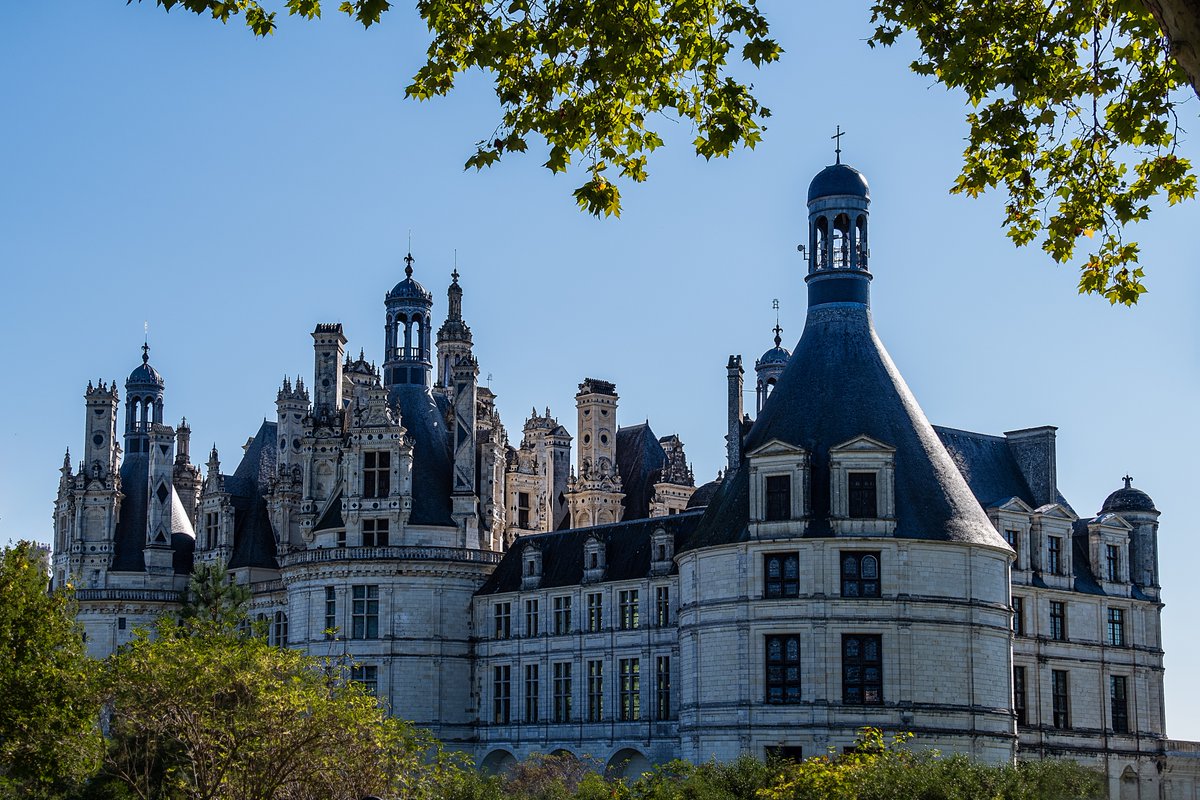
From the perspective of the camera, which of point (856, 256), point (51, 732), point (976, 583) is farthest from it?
point (856, 256)

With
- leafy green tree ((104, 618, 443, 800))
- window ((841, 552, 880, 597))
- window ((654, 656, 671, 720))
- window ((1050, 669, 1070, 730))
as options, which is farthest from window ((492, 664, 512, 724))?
leafy green tree ((104, 618, 443, 800))

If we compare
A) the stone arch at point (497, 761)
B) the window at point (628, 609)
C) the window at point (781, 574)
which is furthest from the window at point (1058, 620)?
the stone arch at point (497, 761)

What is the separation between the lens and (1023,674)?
61.2 meters

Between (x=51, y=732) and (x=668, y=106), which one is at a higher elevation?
(x=668, y=106)

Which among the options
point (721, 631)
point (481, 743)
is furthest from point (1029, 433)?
point (481, 743)

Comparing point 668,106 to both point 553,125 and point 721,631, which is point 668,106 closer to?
point 553,125

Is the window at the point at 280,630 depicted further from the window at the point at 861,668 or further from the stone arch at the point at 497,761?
the window at the point at 861,668

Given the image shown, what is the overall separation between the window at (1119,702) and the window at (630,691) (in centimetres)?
1777

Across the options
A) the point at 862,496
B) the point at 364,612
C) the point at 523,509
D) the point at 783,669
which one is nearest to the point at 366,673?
the point at 364,612

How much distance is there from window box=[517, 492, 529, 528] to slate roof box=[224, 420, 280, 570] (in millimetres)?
12302

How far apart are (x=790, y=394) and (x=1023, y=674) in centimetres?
1431

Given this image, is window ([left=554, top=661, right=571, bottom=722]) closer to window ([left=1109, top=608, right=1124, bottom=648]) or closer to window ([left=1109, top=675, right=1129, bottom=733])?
window ([left=1109, top=675, right=1129, bottom=733])

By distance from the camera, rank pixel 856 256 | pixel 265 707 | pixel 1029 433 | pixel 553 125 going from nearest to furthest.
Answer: pixel 553 125 → pixel 265 707 → pixel 856 256 → pixel 1029 433

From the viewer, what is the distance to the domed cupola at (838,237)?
57656mm
